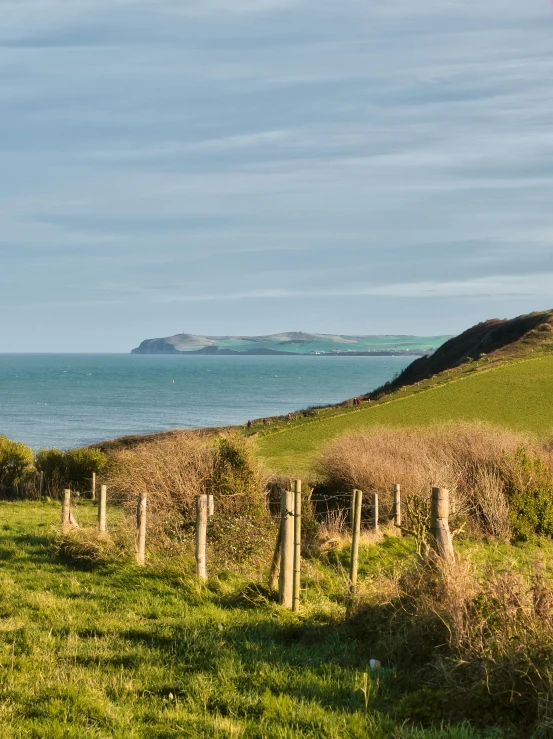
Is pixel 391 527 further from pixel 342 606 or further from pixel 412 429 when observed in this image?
pixel 342 606

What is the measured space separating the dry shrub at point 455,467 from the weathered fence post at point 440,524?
17880mm

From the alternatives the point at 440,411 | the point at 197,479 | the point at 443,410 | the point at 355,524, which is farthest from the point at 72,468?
the point at 355,524

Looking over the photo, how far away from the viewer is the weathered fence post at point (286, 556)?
1095cm

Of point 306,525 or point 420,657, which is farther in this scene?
point 306,525

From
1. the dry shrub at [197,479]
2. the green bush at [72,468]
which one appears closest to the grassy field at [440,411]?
the green bush at [72,468]

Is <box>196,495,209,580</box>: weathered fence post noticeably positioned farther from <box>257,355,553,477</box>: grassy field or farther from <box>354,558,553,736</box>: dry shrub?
<box>257,355,553,477</box>: grassy field

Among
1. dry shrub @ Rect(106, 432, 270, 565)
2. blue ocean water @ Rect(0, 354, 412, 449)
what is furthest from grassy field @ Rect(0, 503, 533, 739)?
blue ocean water @ Rect(0, 354, 412, 449)

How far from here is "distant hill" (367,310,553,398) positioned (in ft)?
307

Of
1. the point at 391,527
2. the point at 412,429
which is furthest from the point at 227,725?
the point at 412,429

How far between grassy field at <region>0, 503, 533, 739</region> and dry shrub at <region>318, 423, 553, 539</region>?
16603mm

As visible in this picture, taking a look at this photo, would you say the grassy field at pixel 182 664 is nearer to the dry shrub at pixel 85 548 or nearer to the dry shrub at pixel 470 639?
the dry shrub at pixel 470 639

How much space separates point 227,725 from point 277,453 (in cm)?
3375

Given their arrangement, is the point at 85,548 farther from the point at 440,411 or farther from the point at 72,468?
the point at 440,411

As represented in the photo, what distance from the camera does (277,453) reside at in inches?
1591
